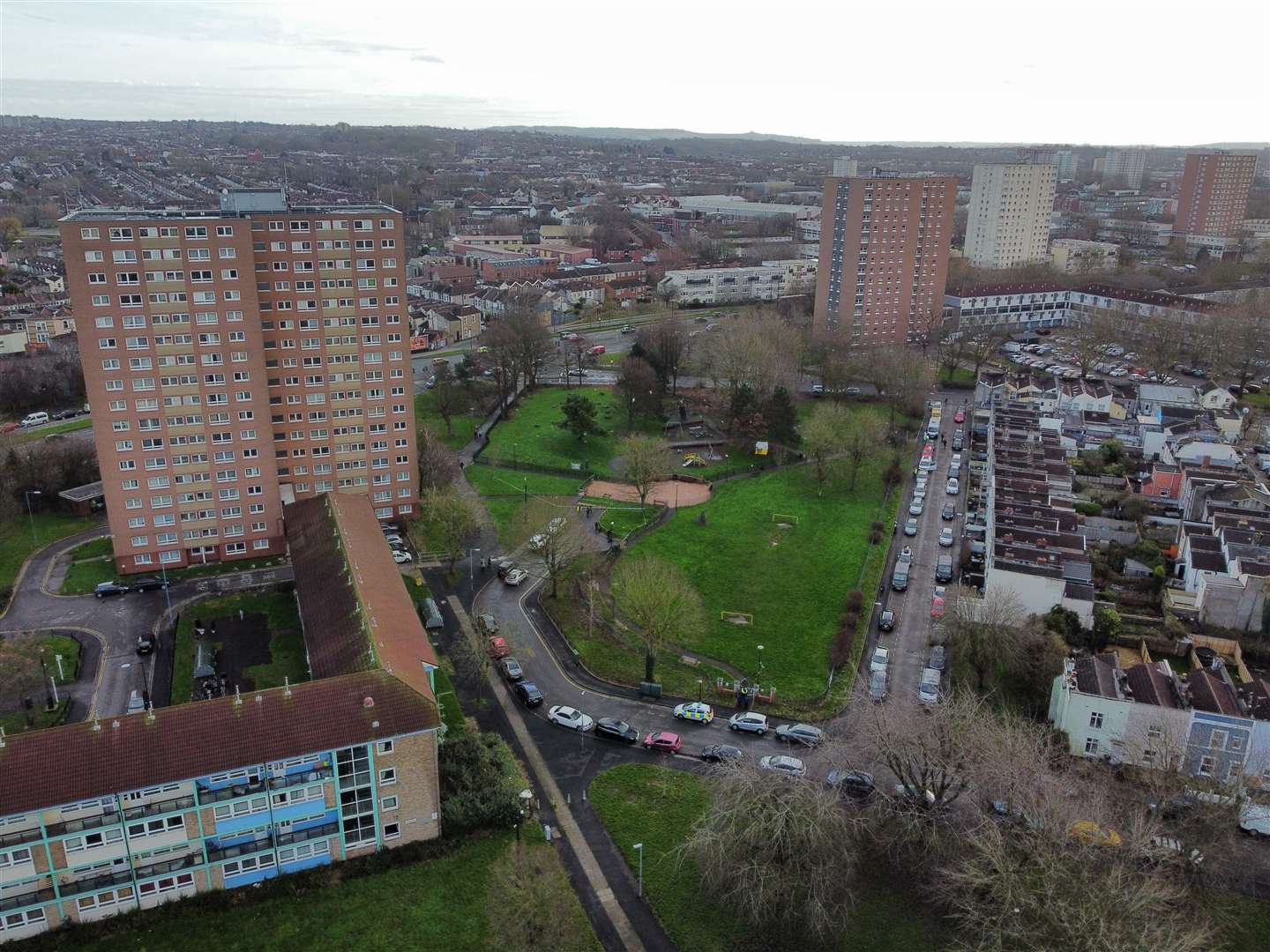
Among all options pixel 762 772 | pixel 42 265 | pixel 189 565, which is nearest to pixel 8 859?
pixel 762 772

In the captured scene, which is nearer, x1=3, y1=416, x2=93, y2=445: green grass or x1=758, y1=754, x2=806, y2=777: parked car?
x1=758, y1=754, x2=806, y2=777: parked car

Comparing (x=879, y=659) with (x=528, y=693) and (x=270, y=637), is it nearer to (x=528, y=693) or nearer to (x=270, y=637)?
(x=528, y=693)

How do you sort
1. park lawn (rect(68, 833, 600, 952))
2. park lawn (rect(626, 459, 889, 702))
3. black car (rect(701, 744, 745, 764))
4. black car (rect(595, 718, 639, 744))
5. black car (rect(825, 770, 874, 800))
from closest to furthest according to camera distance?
park lawn (rect(68, 833, 600, 952)), black car (rect(825, 770, 874, 800)), black car (rect(701, 744, 745, 764)), black car (rect(595, 718, 639, 744)), park lawn (rect(626, 459, 889, 702))

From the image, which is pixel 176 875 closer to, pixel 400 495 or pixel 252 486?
pixel 252 486

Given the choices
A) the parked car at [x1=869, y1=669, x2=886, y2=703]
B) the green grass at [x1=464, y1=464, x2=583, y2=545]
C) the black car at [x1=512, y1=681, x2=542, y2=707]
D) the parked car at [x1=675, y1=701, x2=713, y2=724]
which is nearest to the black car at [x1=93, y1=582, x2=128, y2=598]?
the green grass at [x1=464, y1=464, x2=583, y2=545]

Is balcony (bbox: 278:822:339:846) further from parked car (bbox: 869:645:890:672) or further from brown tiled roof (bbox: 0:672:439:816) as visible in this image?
parked car (bbox: 869:645:890:672)
